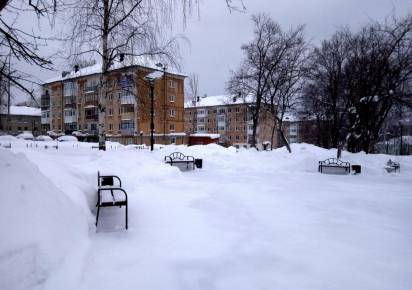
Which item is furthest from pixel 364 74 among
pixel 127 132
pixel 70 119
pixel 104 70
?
pixel 70 119

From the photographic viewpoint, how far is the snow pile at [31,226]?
2.94m

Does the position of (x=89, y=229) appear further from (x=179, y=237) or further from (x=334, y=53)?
(x=334, y=53)

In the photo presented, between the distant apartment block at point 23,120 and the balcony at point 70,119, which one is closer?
the balcony at point 70,119

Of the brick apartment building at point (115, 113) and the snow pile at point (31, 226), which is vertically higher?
the brick apartment building at point (115, 113)

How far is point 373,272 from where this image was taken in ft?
12.8

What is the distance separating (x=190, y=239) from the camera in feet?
16.0

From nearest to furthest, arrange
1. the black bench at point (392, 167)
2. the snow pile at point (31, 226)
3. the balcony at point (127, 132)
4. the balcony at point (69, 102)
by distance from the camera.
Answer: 1. the snow pile at point (31, 226)
2. the black bench at point (392, 167)
3. the balcony at point (127, 132)
4. the balcony at point (69, 102)

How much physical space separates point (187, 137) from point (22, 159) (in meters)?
→ 47.5

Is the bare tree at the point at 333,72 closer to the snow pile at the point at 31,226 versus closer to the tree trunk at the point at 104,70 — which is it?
the tree trunk at the point at 104,70

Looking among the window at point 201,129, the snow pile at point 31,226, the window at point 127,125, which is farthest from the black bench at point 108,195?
the window at point 201,129

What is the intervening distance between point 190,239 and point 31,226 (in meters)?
2.35

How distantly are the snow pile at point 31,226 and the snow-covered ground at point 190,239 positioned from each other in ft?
0.04

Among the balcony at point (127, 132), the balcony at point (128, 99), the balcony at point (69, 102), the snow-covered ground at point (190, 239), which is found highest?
the balcony at point (69, 102)

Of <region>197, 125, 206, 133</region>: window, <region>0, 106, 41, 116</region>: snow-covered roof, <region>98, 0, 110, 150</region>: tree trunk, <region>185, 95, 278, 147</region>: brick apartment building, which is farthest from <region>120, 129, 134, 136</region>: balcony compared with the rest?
<region>0, 106, 41, 116</region>: snow-covered roof
